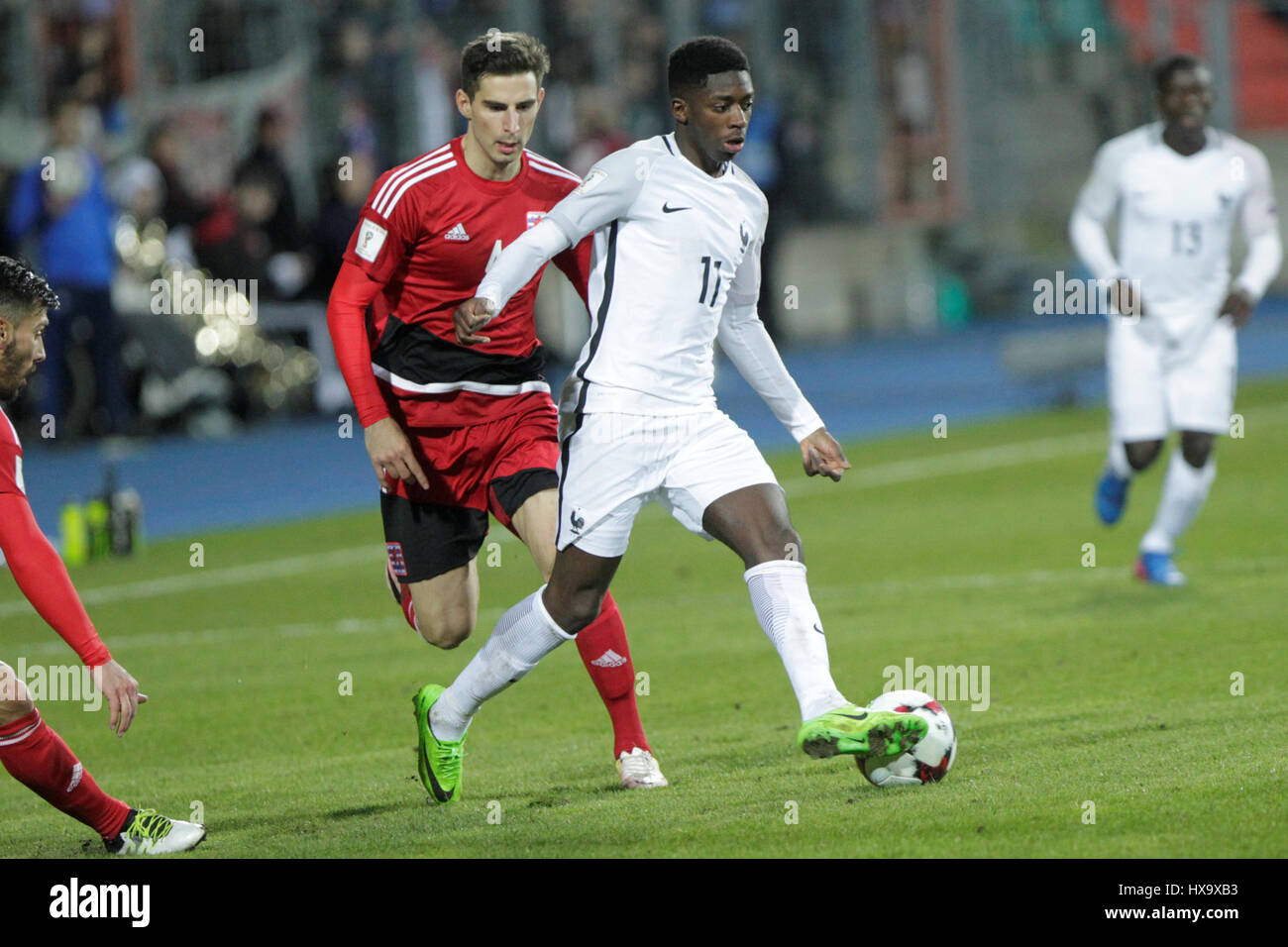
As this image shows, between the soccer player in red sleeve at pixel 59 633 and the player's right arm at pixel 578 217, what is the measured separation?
120 centimetres

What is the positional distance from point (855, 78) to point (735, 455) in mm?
21247

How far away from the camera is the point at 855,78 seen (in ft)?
85.9

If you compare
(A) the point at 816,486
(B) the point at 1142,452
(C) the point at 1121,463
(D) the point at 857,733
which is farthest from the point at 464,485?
(A) the point at 816,486

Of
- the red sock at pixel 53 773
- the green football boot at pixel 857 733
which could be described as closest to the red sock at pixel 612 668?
the green football boot at pixel 857 733

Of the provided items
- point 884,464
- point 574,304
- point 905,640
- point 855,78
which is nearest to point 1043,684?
point 905,640

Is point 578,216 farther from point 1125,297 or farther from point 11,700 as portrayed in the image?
point 1125,297

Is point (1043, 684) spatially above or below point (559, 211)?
below

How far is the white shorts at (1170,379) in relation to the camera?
962 cm

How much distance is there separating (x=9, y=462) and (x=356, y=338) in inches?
54.7

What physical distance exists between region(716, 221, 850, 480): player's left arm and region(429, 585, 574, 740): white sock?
35.5 inches

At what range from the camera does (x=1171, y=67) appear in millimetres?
9602

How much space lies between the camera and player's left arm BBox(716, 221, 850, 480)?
589 cm
